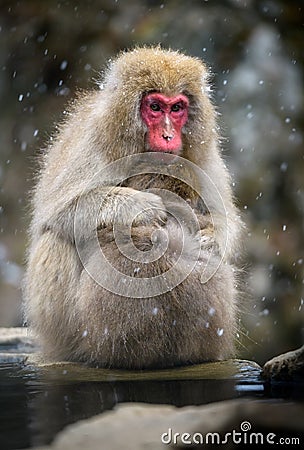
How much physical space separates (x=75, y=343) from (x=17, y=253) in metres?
4.22

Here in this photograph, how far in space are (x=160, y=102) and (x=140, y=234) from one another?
0.58m

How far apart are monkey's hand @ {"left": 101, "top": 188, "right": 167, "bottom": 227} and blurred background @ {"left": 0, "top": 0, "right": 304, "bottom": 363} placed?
4244mm

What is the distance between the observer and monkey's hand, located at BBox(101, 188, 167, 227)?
3508 mm

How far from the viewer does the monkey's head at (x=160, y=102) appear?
3572mm

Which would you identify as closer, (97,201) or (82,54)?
(97,201)

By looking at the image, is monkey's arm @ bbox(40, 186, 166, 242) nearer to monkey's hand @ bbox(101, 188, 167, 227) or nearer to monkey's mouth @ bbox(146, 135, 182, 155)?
monkey's hand @ bbox(101, 188, 167, 227)

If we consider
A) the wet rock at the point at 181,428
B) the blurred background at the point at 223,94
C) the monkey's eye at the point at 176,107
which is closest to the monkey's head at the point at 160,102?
the monkey's eye at the point at 176,107

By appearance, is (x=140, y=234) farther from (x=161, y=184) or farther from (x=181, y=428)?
(x=181, y=428)

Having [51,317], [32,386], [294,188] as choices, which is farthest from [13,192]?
[32,386]

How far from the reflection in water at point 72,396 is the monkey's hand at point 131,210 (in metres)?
0.69

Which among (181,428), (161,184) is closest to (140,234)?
(161,184)

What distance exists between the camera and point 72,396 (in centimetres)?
284

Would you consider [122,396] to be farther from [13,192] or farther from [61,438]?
[13,192]

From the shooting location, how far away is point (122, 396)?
2.89 metres
